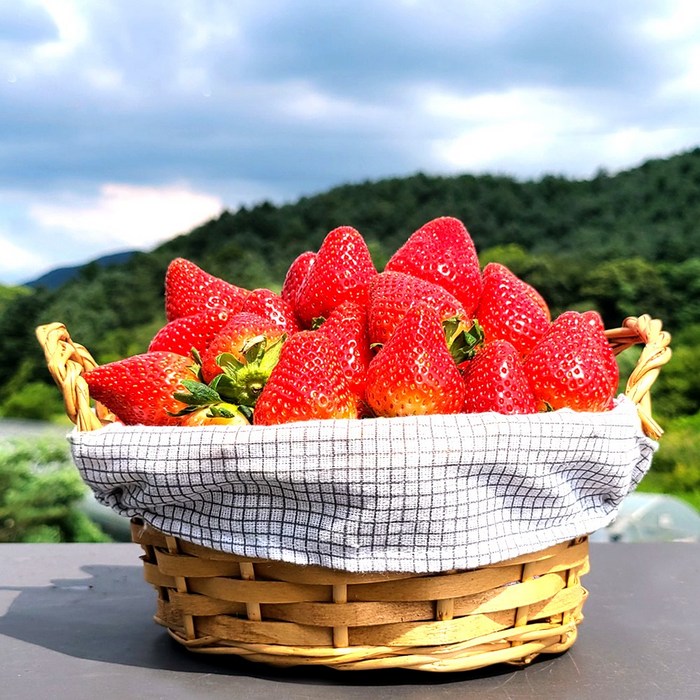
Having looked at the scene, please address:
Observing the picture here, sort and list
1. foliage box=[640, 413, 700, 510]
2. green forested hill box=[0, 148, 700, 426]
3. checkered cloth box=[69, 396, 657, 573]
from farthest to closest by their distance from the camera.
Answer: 1. green forested hill box=[0, 148, 700, 426]
2. foliage box=[640, 413, 700, 510]
3. checkered cloth box=[69, 396, 657, 573]

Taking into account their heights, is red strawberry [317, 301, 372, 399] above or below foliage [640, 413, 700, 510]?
above

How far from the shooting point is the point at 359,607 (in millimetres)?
722

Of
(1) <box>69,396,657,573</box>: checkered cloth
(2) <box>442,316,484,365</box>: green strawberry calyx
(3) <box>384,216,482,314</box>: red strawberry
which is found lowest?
(1) <box>69,396,657,573</box>: checkered cloth

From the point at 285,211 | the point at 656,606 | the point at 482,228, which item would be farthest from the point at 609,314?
the point at 656,606

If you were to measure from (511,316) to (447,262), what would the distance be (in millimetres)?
97

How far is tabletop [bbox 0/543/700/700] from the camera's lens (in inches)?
29.7

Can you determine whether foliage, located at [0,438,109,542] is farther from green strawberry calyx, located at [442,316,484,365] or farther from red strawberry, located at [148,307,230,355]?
green strawberry calyx, located at [442,316,484,365]

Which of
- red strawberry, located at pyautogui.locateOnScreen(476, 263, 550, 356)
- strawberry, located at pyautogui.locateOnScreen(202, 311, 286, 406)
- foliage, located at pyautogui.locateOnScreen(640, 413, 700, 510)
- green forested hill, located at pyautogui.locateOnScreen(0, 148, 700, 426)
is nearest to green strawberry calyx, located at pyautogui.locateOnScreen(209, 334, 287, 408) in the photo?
strawberry, located at pyautogui.locateOnScreen(202, 311, 286, 406)

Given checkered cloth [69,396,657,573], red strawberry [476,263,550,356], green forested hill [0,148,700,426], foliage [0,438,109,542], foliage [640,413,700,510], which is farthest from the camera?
green forested hill [0,148,700,426]

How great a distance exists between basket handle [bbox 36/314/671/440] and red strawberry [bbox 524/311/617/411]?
3 cm

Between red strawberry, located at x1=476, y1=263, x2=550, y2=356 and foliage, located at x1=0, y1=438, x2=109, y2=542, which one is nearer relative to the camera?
red strawberry, located at x1=476, y1=263, x2=550, y2=356

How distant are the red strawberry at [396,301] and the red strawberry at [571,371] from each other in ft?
0.30

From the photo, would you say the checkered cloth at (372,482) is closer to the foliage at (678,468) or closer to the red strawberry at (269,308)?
the red strawberry at (269,308)

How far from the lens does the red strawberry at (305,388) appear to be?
0.76 m
